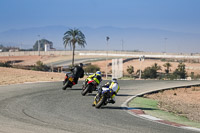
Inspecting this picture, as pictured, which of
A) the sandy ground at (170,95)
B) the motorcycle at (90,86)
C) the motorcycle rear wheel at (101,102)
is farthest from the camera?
the motorcycle at (90,86)

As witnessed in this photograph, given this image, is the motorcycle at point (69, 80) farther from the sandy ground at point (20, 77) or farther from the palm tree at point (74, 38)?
the palm tree at point (74, 38)

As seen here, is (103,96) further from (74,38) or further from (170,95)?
(74,38)

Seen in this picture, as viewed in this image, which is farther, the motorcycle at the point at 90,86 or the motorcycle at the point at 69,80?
the motorcycle at the point at 69,80

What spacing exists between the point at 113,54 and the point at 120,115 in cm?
13038

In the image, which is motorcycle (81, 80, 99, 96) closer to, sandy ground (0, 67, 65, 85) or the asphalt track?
A: the asphalt track

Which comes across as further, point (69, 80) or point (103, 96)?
point (69, 80)

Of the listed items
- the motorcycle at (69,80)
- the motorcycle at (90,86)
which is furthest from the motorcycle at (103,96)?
→ the motorcycle at (69,80)

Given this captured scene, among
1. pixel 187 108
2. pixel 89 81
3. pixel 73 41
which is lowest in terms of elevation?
pixel 187 108

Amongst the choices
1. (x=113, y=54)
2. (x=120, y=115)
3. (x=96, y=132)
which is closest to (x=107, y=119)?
(x=120, y=115)

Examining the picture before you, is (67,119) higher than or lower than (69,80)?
lower

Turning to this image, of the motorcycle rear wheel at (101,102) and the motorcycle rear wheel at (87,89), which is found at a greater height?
the motorcycle rear wheel at (87,89)

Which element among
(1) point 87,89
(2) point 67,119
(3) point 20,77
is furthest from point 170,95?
(2) point 67,119

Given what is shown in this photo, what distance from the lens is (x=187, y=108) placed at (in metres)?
19.9

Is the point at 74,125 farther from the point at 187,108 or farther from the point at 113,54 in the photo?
the point at 113,54
